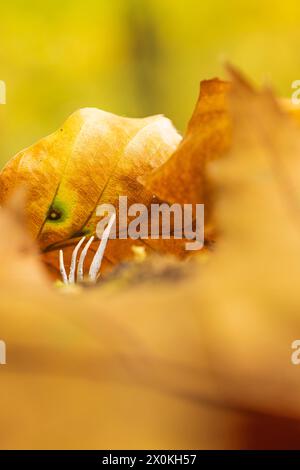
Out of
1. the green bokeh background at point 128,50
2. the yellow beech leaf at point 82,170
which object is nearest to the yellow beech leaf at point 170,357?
the yellow beech leaf at point 82,170

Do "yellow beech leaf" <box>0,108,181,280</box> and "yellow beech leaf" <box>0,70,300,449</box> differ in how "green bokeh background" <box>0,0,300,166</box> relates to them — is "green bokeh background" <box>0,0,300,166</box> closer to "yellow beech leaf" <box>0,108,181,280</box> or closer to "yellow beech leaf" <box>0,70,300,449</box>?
"yellow beech leaf" <box>0,108,181,280</box>

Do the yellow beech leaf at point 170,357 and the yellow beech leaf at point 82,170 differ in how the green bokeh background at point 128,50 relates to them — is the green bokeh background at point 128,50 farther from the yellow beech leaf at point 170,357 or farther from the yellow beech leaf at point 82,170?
the yellow beech leaf at point 170,357

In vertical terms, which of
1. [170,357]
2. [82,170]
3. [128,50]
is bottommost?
[170,357]

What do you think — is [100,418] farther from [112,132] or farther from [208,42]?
[208,42]

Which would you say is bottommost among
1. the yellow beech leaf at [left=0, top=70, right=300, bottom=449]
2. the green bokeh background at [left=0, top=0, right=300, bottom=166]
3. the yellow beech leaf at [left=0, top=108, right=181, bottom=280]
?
the yellow beech leaf at [left=0, top=70, right=300, bottom=449]

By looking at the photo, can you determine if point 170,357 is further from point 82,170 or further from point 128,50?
point 128,50

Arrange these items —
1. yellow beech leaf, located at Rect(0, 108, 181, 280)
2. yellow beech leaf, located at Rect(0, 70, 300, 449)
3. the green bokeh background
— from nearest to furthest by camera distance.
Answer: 1. yellow beech leaf, located at Rect(0, 70, 300, 449)
2. yellow beech leaf, located at Rect(0, 108, 181, 280)
3. the green bokeh background

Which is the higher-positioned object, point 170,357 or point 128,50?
point 128,50

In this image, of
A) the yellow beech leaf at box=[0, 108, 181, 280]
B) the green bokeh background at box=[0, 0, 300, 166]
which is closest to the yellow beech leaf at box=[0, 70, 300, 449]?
the yellow beech leaf at box=[0, 108, 181, 280]

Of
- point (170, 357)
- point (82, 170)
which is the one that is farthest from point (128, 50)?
point (170, 357)
